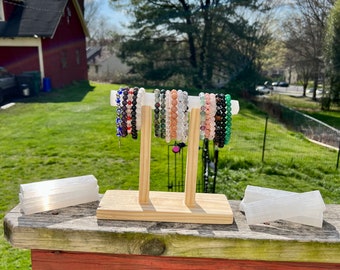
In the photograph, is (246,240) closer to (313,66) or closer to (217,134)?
(217,134)

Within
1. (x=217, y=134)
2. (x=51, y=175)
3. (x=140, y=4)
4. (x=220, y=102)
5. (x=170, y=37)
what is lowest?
(x=51, y=175)

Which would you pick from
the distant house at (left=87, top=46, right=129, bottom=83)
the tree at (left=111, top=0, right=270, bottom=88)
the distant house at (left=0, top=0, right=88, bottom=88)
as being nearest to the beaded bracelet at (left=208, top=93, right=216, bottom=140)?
the distant house at (left=0, top=0, right=88, bottom=88)

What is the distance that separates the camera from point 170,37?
18.0 m

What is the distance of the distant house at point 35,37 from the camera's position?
1316 cm

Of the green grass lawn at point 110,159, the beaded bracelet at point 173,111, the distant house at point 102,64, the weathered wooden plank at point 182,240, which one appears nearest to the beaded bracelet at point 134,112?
the beaded bracelet at point 173,111

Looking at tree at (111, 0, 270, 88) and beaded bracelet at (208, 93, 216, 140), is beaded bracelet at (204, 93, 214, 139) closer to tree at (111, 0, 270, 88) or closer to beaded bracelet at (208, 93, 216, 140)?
beaded bracelet at (208, 93, 216, 140)

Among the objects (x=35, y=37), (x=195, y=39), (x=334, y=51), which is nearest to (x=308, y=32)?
(x=334, y=51)

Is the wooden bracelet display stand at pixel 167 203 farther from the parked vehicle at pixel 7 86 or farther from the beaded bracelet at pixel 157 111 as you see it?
the parked vehicle at pixel 7 86

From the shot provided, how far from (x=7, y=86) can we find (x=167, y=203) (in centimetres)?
1143

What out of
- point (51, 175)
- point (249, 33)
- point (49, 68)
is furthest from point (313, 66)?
point (51, 175)

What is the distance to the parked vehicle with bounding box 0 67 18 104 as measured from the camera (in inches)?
421

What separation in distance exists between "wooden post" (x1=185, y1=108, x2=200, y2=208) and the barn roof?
43.4 ft

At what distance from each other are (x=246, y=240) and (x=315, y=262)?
0.24m

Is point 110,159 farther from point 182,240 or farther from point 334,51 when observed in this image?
point 334,51
